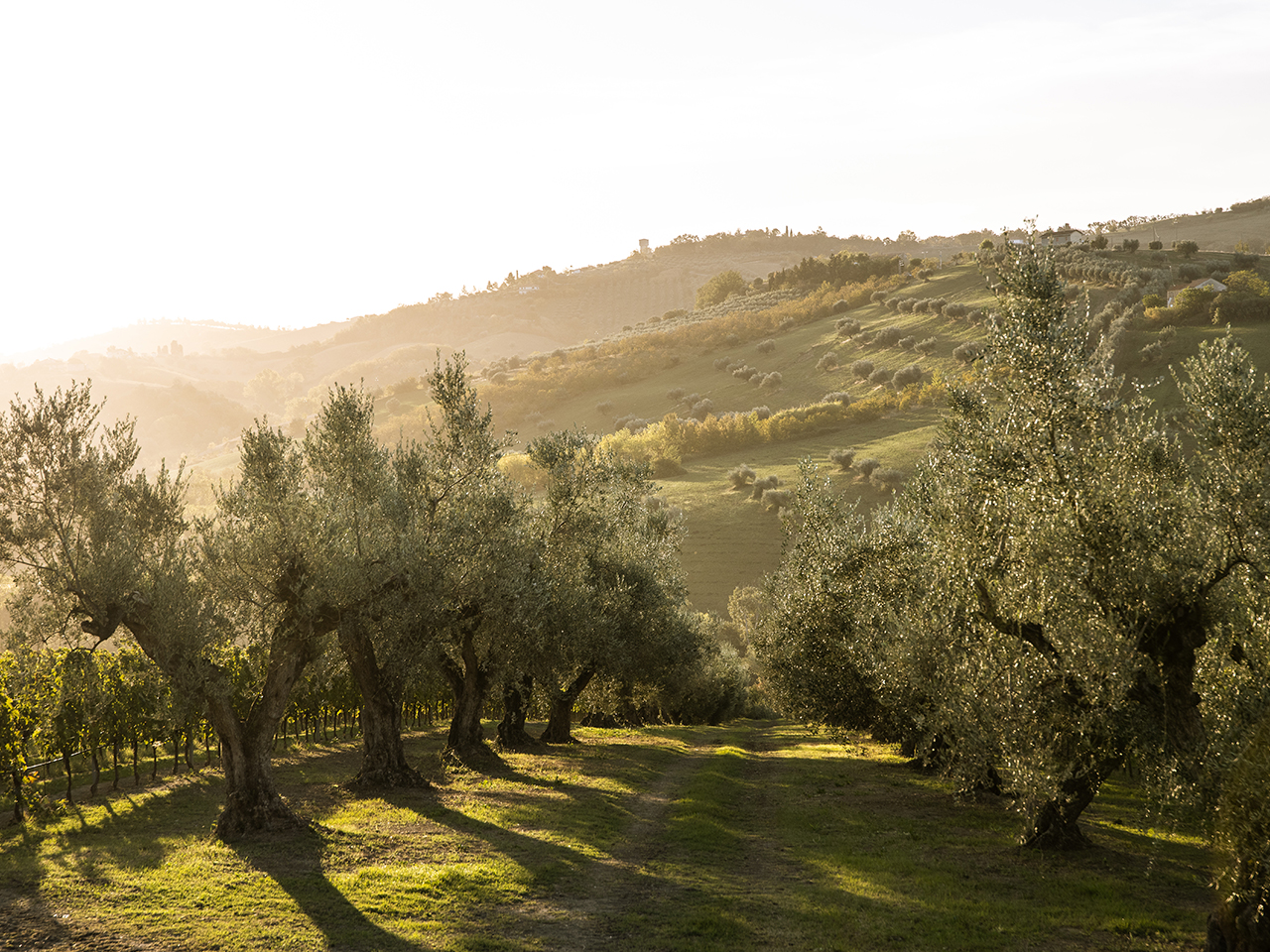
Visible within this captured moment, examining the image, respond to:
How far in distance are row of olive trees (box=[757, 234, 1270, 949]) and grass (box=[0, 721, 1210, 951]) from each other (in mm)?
2250

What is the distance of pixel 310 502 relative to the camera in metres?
22.9

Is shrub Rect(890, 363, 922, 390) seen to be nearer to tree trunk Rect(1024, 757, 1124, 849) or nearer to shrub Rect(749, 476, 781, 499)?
shrub Rect(749, 476, 781, 499)

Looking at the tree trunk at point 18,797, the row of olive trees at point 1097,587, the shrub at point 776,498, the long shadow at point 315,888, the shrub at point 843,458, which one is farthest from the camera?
the shrub at point 843,458

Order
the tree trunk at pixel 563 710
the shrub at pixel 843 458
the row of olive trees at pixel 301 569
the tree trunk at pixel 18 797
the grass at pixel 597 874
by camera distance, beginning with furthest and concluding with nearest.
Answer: the shrub at pixel 843 458 < the tree trunk at pixel 563 710 < the tree trunk at pixel 18 797 < the row of olive trees at pixel 301 569 < the grass at pixel 597 874

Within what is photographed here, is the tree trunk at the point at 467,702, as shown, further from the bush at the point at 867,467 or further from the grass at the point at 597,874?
the bush at the point at 867,467

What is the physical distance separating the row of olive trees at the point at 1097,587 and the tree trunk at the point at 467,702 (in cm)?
1825

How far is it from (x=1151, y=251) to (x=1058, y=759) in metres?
156

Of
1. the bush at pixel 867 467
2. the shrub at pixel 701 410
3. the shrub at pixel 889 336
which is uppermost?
the shrub at pixel 889 336

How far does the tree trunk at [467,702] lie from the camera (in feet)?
105

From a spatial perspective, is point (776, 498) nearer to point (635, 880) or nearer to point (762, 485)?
point (762, 485)

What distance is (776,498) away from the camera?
333ft

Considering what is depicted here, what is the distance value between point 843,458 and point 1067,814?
88.4m

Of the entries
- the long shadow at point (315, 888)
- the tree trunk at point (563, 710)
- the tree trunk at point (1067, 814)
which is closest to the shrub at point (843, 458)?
the tree trunk at point (563, 710)

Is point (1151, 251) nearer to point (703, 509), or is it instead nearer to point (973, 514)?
point (703, 509)
